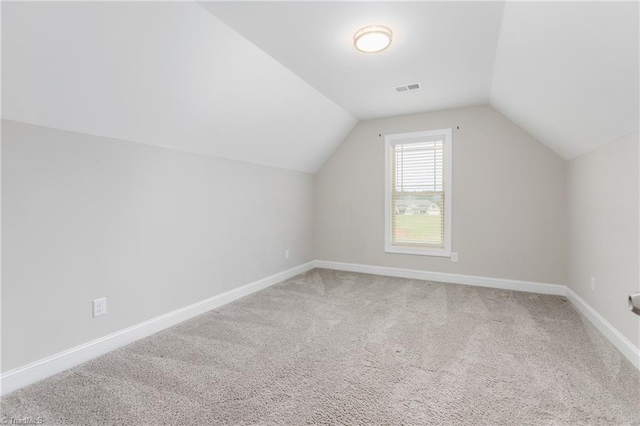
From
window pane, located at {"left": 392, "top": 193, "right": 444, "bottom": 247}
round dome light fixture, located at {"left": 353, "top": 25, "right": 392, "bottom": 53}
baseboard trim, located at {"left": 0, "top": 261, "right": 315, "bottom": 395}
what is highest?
round dome light fixture, located at {"left": 353, "top": 25, "right": 392, "bottom": 53}

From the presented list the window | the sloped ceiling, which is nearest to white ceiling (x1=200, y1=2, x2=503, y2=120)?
the sloped ceiling

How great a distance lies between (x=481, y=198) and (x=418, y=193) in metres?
0.81

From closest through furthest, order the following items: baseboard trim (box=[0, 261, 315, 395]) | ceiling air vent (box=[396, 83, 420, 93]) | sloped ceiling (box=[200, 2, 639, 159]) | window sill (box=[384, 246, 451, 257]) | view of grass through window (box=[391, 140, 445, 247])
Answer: sloped ceiling (box=[200, 2, 639, 159]), baseboard trim (box=[0, 261, 315, 395]), ceiling air vent (box=[396, 83, 420, 93]), window sill (box=[384, 246, 451, 257]), view of grass through window (box=[391, 140, 445, 247])

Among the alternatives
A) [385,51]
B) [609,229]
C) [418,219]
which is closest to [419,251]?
[418,219]

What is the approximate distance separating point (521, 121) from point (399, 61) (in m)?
1.83

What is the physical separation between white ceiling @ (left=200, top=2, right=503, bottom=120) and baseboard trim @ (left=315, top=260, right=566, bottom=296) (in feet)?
7.47

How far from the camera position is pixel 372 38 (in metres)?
2.26

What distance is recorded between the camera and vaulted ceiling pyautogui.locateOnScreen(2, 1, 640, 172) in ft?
5.40

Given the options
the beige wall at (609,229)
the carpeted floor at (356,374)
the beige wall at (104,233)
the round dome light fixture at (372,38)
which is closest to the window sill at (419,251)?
the carpeted floor at (356,374)

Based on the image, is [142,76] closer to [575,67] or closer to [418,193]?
[575,67]

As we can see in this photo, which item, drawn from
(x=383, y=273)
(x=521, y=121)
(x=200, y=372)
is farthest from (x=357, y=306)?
(x=521, y=121)

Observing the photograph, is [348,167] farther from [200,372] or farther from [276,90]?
[200,372]

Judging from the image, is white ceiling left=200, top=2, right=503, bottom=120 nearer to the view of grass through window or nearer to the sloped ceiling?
the sloped ceiling

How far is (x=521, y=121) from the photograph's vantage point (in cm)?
357
